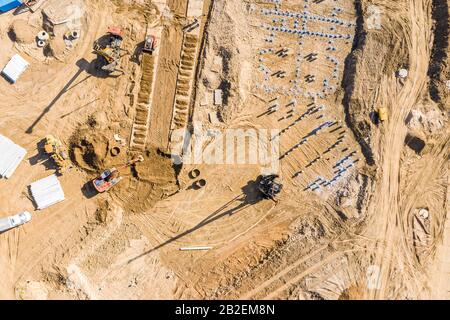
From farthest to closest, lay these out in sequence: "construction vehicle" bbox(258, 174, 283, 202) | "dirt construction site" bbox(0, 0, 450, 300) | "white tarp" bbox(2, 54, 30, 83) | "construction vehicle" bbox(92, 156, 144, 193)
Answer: "white tarp" bbox(2, 54, 30, 83) < "construction vehicle" bbox(92, 156, 144, 193) < "construction vehicle" bbox(258, 174, 283, 202) < "dirt construction site" bbox(0, 0, 450, 300)

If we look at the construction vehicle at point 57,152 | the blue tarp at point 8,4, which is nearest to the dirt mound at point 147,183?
the construction vehicle at point 57,152

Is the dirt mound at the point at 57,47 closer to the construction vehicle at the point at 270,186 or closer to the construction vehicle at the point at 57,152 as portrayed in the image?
the construction vehicle at the point at 57,152

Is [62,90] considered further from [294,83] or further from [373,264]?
[373,264]

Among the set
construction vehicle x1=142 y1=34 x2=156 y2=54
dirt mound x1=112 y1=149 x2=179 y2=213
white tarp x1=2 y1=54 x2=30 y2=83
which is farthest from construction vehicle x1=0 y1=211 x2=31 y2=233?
construction vehicle x1=142 y1=34 x2=156 y2=54

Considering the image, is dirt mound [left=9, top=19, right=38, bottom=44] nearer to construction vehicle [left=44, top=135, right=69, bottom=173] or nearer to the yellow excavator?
construction vehicle [left=44, top=135, right=69, bottom=173]

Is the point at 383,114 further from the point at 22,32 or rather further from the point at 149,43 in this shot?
the point at 22,32
